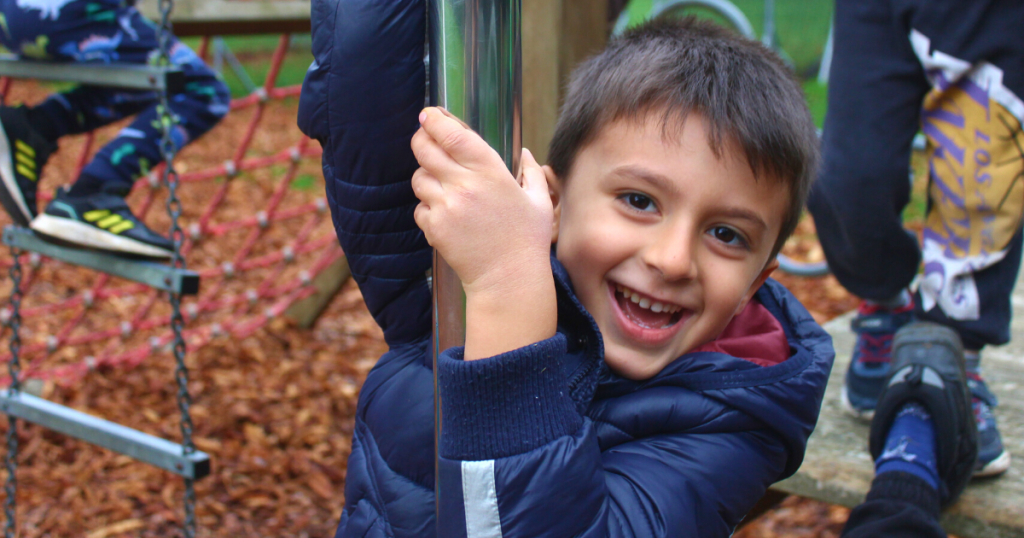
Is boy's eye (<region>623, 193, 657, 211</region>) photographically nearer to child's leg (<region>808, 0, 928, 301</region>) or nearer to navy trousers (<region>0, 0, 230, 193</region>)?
child's leg (<region>808, 0, 928, 301</region>)

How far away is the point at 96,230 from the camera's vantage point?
2.05 metres

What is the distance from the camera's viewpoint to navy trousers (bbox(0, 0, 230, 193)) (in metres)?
2.19

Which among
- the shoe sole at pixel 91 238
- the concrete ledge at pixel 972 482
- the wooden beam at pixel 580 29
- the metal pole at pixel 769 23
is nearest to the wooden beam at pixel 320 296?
the shoe sole at pixel 91 238

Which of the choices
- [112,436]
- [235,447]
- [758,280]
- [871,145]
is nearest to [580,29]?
[871,145]

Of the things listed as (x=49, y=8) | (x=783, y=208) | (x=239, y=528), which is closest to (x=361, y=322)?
(x=239, y=528)

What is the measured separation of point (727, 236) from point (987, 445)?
3.24 feet

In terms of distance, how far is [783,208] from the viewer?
3.59 ft

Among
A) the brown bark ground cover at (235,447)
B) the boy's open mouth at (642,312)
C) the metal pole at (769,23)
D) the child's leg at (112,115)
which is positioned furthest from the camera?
the metal pole at (769,23)

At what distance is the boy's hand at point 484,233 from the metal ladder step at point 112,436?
Answer: 1.22 metres

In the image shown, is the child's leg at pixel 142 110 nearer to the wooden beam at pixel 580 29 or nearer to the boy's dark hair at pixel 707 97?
the wooden beam at pixel 580 29

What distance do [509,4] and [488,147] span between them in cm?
13

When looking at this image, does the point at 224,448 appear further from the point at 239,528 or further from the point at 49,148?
the point at 49,148

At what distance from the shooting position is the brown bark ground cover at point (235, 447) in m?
2.56

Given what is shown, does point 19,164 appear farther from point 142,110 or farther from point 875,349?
point 875,349
